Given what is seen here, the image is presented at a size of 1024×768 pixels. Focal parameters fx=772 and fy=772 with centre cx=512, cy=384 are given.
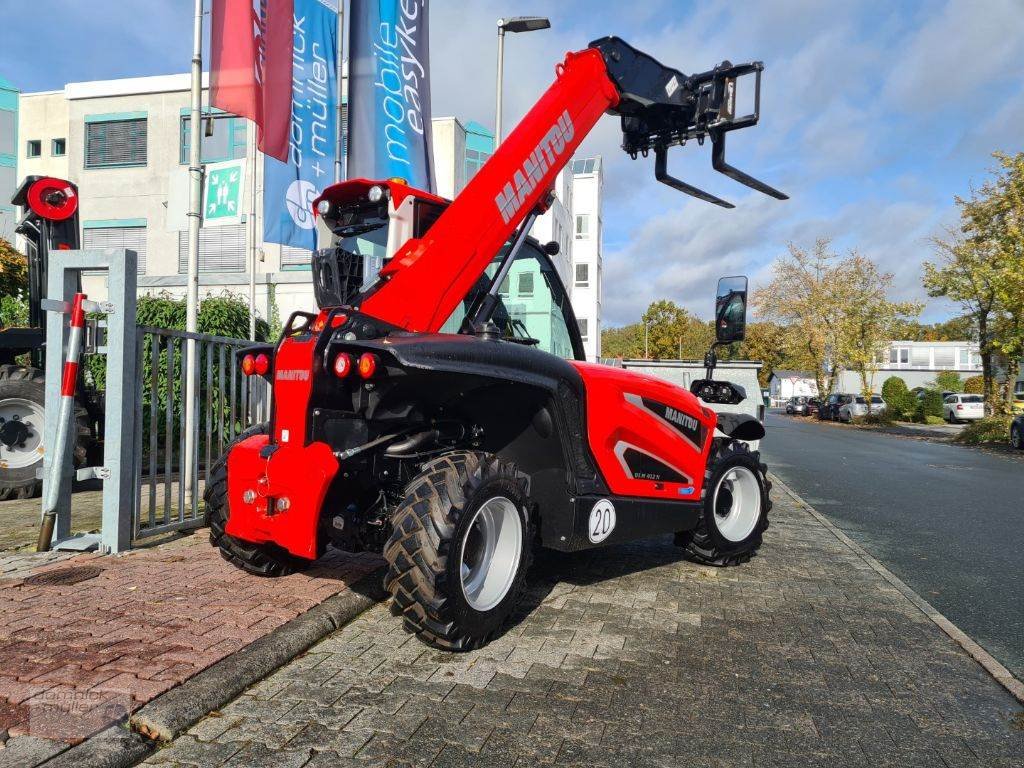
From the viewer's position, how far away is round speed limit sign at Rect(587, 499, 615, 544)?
4.61 meters

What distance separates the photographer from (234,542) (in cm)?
462

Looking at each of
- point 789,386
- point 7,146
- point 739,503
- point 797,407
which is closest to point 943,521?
point 739,503

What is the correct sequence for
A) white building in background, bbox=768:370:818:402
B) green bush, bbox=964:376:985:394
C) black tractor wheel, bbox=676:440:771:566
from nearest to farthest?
black tractor wheel, bbox=676:440:771:566 → green bush, bbox=964:376:985:394 → white building in background, bbox=768:370:818:402

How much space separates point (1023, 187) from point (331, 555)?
2674 centimetres

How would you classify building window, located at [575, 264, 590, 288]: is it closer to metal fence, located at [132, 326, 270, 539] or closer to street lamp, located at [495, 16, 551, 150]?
street lamp, located at [495, 16, 551, 150]

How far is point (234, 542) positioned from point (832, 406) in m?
47.8

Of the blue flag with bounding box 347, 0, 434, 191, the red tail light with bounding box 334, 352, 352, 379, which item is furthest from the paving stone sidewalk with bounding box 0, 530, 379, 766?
the blue flag with bounding box 347, 0, 434, 191

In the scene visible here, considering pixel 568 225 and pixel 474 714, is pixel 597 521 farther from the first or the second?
pixel 568 225

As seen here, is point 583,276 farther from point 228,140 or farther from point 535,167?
point 535,167

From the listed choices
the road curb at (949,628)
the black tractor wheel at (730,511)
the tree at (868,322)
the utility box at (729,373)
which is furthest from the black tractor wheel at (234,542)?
the tree at (868,322)

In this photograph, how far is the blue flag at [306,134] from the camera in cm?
925

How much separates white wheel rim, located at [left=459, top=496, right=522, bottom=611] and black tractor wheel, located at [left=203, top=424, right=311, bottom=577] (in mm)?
1354

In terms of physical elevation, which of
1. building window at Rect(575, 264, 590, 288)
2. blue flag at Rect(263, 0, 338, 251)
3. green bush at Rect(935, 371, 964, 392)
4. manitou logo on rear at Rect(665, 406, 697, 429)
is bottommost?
manitou logo on rear at Rect(665, 406, 697, 429)

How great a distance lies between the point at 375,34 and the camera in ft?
31.4
